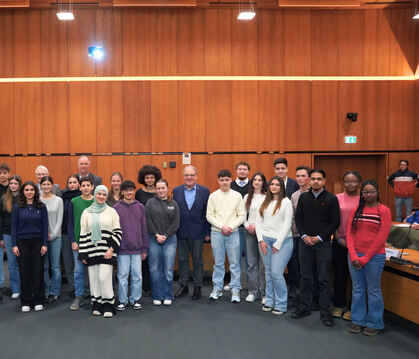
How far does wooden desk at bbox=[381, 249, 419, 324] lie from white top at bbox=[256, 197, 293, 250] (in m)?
1.08

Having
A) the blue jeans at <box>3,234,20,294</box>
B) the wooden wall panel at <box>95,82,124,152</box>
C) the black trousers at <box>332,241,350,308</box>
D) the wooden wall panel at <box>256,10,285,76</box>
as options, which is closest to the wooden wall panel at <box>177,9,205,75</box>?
the wooden wall panel at <box>256,10,285,76</box>

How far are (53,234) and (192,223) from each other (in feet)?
5.44

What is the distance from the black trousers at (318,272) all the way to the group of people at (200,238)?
0.03ft

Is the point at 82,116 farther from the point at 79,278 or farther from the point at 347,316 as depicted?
the point at 347,316

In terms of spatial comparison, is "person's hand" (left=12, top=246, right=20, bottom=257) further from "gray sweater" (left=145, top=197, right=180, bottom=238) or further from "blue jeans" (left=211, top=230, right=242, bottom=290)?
"blue jeans" (left=211, top=230, right=242, bottom=290)

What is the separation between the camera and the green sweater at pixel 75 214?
4258 millimetres

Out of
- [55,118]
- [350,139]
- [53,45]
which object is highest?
[53,45]

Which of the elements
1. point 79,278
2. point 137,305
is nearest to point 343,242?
point 137,305

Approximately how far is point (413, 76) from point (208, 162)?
499 centimetres

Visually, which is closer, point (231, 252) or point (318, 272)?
point (318, 272)

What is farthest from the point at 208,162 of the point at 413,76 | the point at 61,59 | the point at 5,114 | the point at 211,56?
the point at 413,76

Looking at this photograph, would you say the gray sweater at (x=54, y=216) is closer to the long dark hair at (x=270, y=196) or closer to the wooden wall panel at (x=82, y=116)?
the long dark hair at (x=270, y=196)

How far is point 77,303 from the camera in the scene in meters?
4.23

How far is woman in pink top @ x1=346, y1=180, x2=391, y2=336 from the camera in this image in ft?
11.3
